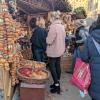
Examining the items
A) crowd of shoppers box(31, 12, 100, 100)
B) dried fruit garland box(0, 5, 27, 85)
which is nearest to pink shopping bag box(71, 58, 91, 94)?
crowd of shoppers box(31, 12, 100, 100)

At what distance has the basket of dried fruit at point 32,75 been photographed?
602 centimetres

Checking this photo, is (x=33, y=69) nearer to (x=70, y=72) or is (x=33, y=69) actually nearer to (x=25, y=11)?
(x=25, y=11)

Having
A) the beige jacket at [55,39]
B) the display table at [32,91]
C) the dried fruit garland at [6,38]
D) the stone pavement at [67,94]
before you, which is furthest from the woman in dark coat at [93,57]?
the stone pavement at [67,94]

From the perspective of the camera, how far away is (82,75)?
15.4 ft

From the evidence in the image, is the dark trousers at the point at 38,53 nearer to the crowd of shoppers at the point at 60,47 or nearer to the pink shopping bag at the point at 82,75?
the crowd of shoppers at the point at 60,47

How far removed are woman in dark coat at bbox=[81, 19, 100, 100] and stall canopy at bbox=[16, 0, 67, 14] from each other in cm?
330

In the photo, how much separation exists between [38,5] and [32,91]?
2.63 meters

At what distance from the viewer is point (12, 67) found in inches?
230

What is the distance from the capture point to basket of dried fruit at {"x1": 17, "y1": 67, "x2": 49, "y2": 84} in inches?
237

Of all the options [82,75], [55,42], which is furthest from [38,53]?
[82,75]

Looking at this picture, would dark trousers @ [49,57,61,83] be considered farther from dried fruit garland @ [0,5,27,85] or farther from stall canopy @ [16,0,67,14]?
dried fruit garland @ [0,5,27,85]

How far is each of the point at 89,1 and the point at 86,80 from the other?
37.7ft

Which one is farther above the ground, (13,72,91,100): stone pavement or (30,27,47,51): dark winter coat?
(30,27,47,51): dark winter coat


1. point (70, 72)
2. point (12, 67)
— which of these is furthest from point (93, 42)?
point (70, 72)
